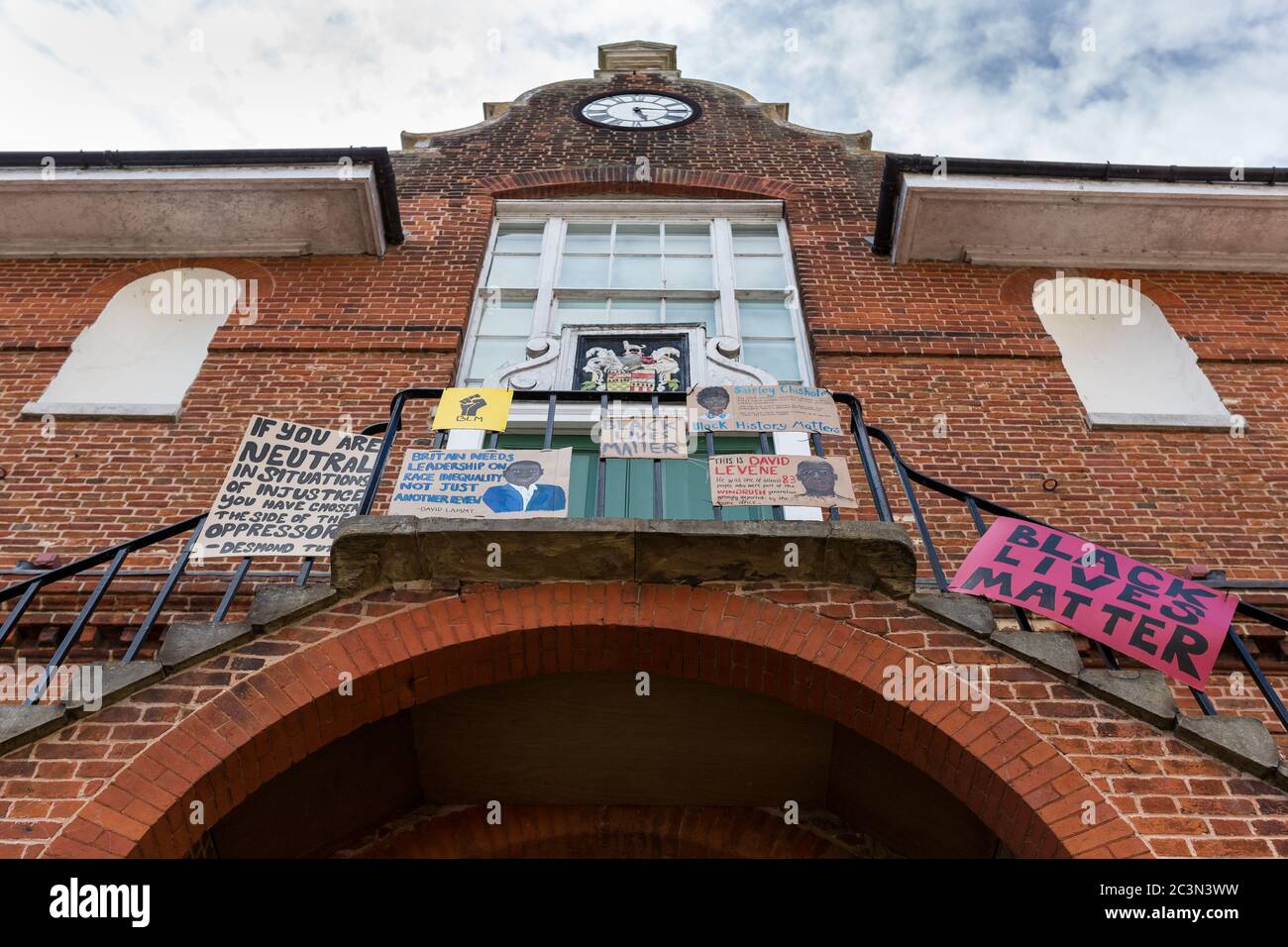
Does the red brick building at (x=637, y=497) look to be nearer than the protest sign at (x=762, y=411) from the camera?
Yes

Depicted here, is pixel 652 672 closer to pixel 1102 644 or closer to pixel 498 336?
pixel 1102 644

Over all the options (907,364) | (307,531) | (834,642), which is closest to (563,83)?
(907,364)

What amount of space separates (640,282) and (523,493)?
4968 millimetres

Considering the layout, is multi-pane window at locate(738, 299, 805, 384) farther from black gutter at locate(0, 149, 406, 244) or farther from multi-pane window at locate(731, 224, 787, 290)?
black gutter at locate(0, 149, 406, 244)

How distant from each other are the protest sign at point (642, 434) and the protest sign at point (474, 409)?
2.31 ft

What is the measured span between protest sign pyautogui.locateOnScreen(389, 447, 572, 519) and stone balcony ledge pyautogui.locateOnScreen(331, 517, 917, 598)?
30cm

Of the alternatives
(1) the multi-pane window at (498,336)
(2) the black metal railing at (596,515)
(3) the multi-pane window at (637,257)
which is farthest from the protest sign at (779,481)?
(3) the multi-pane window at (637,257)

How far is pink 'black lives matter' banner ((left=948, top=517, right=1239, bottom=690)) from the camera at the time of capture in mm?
4836

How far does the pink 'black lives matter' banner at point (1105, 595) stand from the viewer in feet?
15.9

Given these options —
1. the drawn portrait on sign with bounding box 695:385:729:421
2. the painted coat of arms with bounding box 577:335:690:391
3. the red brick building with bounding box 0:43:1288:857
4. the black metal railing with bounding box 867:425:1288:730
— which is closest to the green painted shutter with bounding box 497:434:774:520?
the red brick building with bounding box 0:43:1288:857

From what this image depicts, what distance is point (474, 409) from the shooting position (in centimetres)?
635

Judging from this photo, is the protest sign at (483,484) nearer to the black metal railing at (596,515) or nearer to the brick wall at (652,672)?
the black metal railing at (596,515)

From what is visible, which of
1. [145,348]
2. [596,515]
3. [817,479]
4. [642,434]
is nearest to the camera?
[596,515]

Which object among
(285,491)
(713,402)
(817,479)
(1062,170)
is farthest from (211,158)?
(1062,170)
